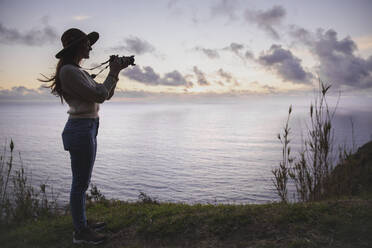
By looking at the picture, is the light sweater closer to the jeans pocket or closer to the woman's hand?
the woman's hand

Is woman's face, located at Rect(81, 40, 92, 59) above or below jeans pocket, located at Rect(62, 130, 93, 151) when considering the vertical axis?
above

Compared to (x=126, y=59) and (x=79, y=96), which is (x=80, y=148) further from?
(x=126, y=59)

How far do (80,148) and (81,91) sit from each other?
0.65 metres

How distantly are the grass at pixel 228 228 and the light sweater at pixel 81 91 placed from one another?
6.00 ft

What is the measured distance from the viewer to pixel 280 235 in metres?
3.22

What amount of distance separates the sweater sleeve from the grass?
1.98 meters

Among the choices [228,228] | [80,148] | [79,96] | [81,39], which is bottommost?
[228,228]

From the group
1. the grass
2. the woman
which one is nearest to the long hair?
the woman

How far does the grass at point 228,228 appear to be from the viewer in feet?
10.2

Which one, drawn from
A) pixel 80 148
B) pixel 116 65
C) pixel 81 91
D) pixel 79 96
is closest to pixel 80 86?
pixel 81 91

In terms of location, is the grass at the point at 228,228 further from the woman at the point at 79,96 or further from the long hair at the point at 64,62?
the long hair at the point at 64,62

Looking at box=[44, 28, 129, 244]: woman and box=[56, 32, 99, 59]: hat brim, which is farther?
box=[56, 32, 99, 59]: hat brim

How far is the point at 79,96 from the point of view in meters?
3.05

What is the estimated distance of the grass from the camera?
3109mm
